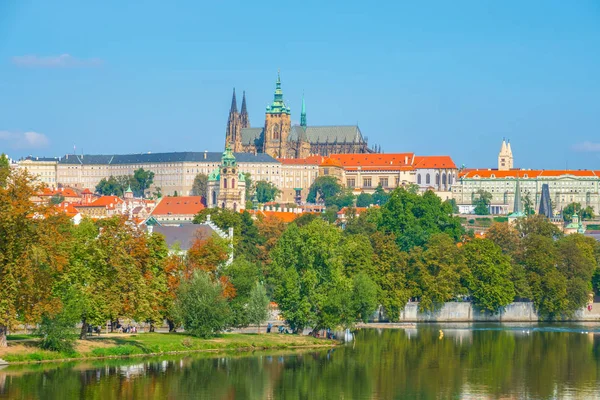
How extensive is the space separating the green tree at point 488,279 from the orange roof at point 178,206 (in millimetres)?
82706

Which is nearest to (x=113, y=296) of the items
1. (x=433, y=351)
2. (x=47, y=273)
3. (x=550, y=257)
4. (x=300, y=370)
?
(x=47, y=273)

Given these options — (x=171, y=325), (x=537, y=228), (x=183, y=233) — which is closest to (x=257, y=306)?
(x=171, y=325)

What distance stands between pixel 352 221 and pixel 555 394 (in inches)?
2647

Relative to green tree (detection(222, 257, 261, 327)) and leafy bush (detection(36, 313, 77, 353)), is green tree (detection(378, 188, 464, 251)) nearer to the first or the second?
green tree (detection(222, 257, 261, 327))

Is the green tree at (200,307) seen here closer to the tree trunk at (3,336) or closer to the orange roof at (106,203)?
the tree trunk at (3,336)

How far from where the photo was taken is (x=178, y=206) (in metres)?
180

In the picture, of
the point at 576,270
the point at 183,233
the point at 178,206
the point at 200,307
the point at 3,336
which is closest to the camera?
the point at 3,336

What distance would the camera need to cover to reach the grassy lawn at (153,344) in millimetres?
58938

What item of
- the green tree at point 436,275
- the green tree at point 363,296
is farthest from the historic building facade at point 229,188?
the green tree at point 363,296

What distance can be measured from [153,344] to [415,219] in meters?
55.4

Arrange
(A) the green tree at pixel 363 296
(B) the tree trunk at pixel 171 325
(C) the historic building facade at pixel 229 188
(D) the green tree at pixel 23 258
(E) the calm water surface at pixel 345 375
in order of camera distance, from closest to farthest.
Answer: (E) the calm water surface at pixel 345 375, (D) the green tree at pixel 23 258, (B) the tree trunk at pixel 171 325, (A) the green tree at pixel 363 296, (C) the historic building facade at pixel 229 188

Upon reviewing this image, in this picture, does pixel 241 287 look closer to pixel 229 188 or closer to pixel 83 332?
pixel 83 332

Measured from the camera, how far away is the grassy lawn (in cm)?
5894

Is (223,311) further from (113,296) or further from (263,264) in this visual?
(263,264)
